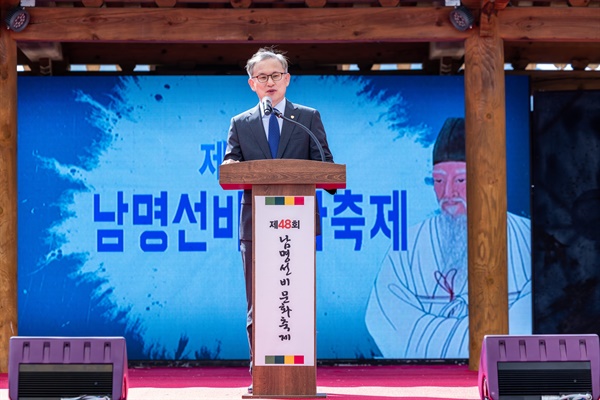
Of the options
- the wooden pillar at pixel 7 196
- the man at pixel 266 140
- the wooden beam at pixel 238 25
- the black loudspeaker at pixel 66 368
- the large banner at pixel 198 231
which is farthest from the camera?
the large banner at pixel 198 231

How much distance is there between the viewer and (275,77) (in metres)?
5.80

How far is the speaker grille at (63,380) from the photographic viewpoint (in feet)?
16.9

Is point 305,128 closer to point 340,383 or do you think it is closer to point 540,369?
point 540,369

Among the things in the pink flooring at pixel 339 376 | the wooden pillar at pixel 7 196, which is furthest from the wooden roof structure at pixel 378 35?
the pink flooring at pixel 339 376

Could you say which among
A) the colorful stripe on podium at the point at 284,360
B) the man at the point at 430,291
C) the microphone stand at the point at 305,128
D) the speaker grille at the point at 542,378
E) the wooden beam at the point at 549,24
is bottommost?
the speaker grille at the point at 542,378

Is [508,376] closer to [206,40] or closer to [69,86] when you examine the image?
[206,40]

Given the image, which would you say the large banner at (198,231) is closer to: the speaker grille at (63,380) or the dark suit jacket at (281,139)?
the dark suit jacket at (281,139)

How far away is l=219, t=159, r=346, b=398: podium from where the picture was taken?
565 cm

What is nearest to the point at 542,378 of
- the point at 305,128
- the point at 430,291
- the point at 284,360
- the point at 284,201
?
the point at 284,360

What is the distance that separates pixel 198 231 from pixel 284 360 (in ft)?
13.2

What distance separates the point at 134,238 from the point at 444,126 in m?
2.68

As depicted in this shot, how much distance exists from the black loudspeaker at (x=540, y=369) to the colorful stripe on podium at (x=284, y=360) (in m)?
0.91

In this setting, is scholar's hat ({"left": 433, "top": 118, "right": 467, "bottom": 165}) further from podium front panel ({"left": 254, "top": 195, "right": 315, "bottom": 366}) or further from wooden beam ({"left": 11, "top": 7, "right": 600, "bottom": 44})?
podium front panel ({"left": 254, "top": 195, "right": 315, "bottom": 366})

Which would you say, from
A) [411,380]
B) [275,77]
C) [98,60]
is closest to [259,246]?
[275,77]
